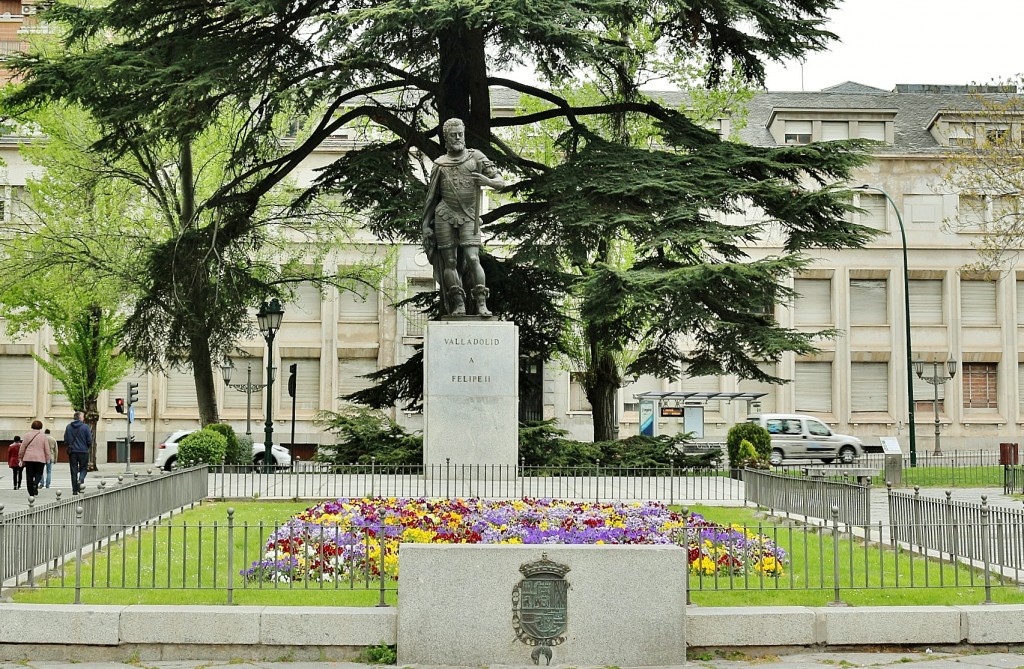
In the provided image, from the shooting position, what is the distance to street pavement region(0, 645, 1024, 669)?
26.9 ft

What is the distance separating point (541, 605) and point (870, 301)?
140ft

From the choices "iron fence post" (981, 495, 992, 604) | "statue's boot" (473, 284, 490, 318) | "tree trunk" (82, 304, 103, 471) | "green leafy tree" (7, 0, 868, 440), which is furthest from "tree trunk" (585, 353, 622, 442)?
"iron fence post" (981, 495, 992, 604)

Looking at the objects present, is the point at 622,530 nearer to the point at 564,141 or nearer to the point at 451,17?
the point at 451,17

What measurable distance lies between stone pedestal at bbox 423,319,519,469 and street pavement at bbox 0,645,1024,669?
35.8 ft

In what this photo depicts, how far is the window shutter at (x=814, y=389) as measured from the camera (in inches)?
1895

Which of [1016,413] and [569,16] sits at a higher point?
[569,16]

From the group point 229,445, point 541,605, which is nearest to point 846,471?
point 229,445

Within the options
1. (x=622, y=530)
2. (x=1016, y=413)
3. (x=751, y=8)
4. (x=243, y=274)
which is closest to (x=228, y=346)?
(x=243, y=274)

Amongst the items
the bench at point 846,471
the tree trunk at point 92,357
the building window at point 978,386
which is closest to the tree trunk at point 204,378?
the tree trunk at point 92,357

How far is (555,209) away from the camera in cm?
2319

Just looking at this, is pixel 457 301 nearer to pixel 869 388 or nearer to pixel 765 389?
pixel 765 389

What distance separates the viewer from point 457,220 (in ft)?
63.4

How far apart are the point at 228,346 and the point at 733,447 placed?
11778 millimetres

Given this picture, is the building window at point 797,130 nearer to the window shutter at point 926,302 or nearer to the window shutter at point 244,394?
the window shutter at point 926,302
